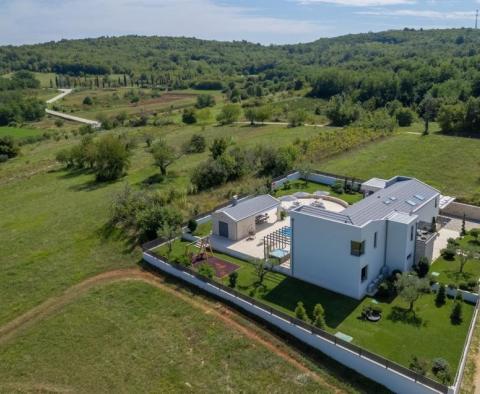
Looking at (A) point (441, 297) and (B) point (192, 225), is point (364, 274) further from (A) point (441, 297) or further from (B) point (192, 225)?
(B) point (192, 225)

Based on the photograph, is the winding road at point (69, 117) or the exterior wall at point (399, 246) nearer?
the exterior wall at point (399, 246)

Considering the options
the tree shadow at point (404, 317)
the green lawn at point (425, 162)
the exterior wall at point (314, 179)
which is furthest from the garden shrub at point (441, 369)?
the exterior wall at point (314, 179)

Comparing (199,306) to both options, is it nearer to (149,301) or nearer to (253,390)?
(149,301)

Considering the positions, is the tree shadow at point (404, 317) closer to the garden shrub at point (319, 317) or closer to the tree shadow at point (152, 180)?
the garden shrub at point (319, 317)

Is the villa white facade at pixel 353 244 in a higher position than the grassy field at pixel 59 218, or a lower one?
higher

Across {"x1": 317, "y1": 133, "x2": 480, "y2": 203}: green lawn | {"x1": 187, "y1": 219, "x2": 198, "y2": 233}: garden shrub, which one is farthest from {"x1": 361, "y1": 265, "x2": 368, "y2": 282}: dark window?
{"x1": 317, "y1": 133, "x2": 480, "y2": 203}: green lawn

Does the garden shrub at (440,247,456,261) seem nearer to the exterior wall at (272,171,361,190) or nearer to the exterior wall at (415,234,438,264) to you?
the exterior wall at (415,234,438,264)
